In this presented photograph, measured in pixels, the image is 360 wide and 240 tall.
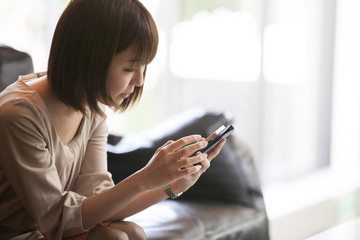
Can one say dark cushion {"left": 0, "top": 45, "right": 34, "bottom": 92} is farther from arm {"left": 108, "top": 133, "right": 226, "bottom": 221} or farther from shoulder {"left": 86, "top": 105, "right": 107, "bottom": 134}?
arm {"left": 108, "top": 133, "right": 226, "bottom": 221}

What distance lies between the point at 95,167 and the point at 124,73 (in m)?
0.34

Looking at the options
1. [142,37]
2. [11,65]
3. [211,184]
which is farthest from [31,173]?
[211,184]

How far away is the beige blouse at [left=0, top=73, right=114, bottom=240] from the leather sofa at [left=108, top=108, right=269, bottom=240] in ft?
1.24

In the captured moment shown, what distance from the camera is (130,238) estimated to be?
1.29m

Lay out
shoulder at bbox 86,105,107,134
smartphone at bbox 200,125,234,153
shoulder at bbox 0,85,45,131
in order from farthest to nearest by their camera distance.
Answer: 1. shoulder at bbox 86,105,107,134
2. smartphone at bbox 200,125,234,153
3. shoulder at bbox 0,85,45,131

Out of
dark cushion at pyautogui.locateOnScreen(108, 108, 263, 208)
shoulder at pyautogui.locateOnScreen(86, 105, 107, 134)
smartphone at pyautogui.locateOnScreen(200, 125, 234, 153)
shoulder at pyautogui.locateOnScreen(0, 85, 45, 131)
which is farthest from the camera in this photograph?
dark cushion at pyautogui.locateOnScreen(108, 108, 263, 208)

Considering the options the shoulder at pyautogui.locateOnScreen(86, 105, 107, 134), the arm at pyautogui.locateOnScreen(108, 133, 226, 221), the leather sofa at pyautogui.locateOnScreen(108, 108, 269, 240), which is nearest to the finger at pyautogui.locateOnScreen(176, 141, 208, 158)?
the arm at pyautogui.locateOnScreen(108, 133, 226, 221)

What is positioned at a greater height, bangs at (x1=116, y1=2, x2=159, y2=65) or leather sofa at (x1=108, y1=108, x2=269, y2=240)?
bangs at (x1=116, y1=2, x2=159, y2=65)

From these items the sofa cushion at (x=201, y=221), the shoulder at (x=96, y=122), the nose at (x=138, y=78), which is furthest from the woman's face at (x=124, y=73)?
the sofa cushion at (x=201, y=221)

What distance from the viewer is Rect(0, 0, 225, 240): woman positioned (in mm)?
1151

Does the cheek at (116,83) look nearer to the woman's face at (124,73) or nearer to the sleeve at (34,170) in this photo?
the woman's face at (124,73)

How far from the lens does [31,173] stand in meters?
1.16

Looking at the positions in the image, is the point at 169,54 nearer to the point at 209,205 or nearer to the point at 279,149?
the point at 279,149

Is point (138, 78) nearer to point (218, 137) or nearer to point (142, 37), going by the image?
point (142, 37)
